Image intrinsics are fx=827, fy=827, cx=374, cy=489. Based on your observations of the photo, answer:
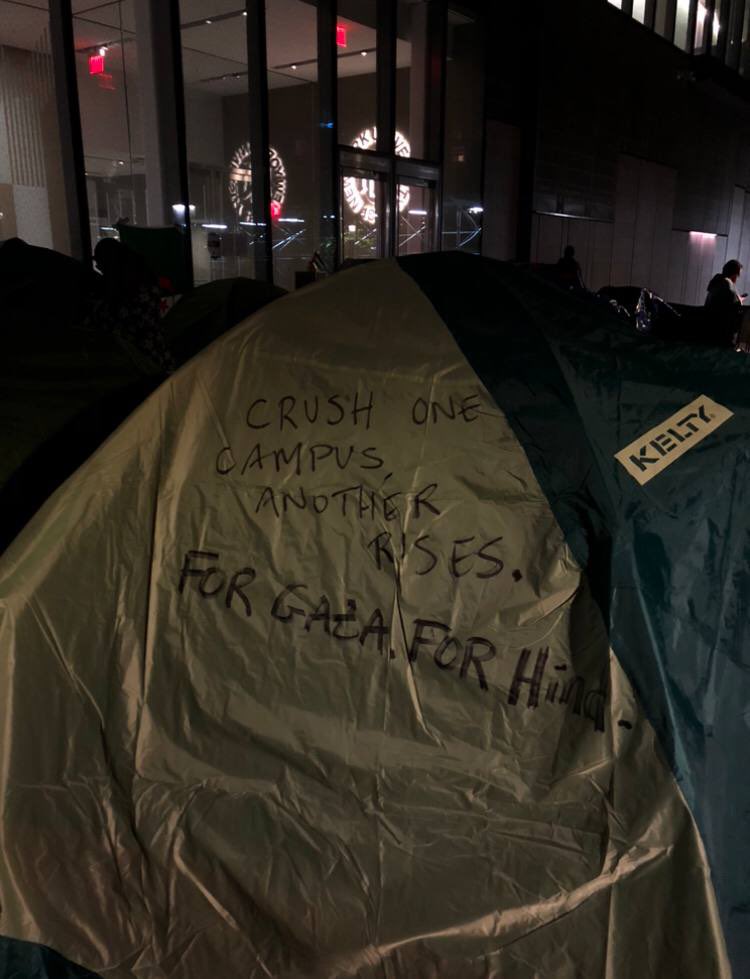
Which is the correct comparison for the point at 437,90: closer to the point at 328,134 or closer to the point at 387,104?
the point at 387,104

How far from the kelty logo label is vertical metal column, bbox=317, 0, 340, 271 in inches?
296

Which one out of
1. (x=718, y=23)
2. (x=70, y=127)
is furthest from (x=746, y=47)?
(x=70, y=127)

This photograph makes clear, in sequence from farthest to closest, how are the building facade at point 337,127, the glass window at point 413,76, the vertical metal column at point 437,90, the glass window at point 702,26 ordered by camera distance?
the glass window at point 702,26, the vertical metal column at point 437,90, the glass window at point 413,76, the building facade at point 337,127

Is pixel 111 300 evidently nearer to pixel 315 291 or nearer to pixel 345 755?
pixel 315 291

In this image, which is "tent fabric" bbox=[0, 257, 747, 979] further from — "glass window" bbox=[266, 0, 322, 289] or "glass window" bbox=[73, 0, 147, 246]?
"glass window" bbox=[266, 0, 322, 289]

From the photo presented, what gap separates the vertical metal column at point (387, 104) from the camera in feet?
30.1

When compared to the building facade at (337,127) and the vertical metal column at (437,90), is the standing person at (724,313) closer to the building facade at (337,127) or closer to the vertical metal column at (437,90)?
the building facade at (337,127)

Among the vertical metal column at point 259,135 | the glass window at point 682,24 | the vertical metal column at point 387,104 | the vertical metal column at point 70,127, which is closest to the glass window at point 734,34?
the glass window at point 682,24

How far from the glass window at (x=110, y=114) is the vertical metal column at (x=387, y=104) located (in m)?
3.22

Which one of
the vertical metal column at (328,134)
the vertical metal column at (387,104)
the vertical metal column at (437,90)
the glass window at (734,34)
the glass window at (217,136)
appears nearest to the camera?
the glass window at (217,136)

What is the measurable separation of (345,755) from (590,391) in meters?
0.87

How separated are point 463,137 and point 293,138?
318 cm

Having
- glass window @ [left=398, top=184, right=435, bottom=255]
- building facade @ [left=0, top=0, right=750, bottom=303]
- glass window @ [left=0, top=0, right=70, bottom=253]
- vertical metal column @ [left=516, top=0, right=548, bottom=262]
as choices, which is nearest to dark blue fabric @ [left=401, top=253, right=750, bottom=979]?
glass window @ [left=0, top=0, right=70, bottom=253]

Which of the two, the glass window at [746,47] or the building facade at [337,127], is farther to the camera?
the glass window at [746,47]
